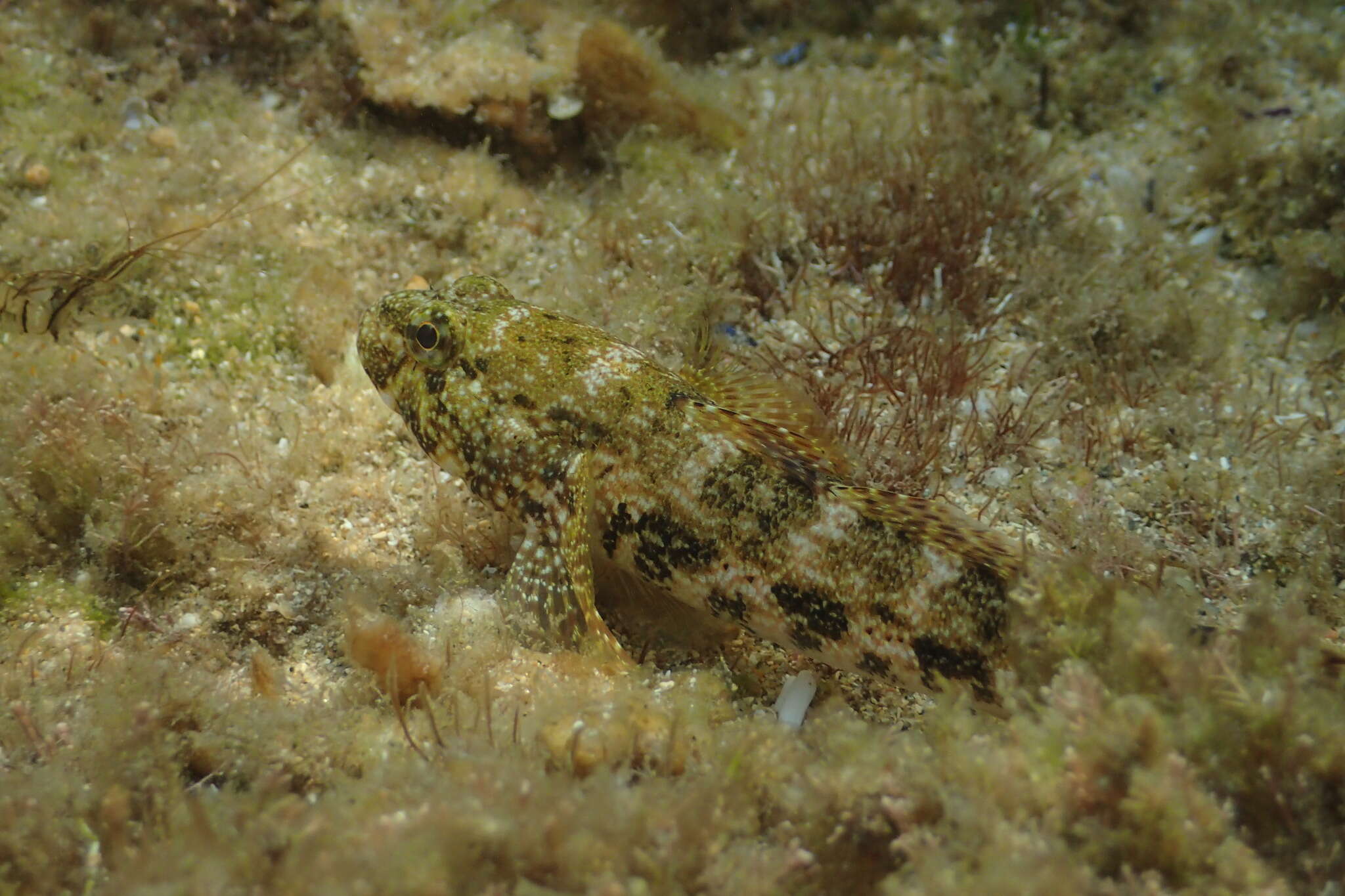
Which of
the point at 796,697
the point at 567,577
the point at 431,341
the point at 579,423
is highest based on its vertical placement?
the point at 431,341

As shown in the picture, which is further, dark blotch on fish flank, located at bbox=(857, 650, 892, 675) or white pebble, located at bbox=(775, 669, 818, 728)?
white pebble, located at bbox=(775, 669, 818, 728)

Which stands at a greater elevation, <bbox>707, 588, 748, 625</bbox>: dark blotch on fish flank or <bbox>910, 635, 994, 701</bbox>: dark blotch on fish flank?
<bbox>910, 635, 994, 701</bbox>: dark blotch on fish flank

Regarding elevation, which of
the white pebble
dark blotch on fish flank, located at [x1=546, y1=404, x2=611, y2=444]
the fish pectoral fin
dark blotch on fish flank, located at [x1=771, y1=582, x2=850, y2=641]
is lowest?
the white pebble

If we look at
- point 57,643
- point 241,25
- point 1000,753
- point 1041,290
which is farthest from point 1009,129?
point 57,643

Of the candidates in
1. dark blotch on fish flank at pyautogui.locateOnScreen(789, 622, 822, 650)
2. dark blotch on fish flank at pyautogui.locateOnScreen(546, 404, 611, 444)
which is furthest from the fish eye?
dark blotch on fish flank at pyautogui.locateOnScreen(789, 622, 822, 650)

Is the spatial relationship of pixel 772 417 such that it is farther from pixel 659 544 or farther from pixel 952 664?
pixel 952 664

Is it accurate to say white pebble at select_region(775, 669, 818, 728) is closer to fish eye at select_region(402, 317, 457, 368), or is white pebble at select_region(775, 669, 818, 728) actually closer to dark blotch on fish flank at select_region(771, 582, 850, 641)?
dark blotch on fish flank at select_region(771, 582, 850, 641)

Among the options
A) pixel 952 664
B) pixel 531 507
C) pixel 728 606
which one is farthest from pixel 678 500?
pixel 952 664
